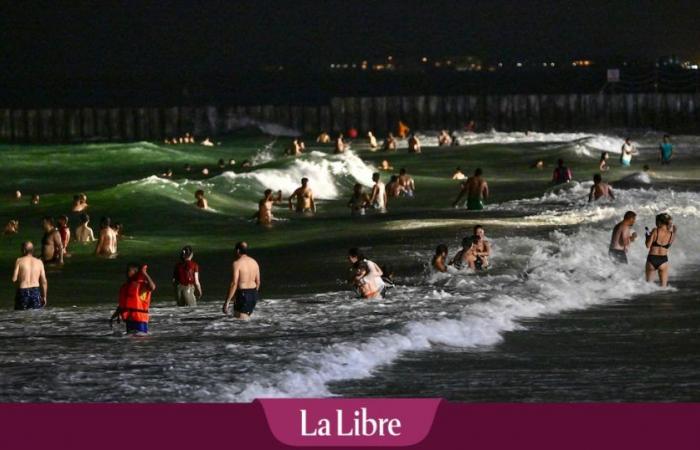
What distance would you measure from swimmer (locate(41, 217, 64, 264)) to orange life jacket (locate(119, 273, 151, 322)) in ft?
31.5

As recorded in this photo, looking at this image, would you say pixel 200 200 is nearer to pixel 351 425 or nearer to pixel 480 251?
pixel 480 251

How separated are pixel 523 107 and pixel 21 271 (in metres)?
66.0

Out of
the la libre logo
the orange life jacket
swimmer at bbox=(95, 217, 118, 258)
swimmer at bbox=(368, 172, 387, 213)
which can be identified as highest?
the la libre logo

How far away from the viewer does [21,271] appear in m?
21.3

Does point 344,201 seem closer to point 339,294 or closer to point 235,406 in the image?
point 339,294

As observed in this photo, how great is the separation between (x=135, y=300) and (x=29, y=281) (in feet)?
11.7

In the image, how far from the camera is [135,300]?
60.2 ft

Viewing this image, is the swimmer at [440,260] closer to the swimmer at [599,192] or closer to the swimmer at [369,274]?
the swimmer at [369,274]

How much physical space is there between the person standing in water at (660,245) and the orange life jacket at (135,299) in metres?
8.28

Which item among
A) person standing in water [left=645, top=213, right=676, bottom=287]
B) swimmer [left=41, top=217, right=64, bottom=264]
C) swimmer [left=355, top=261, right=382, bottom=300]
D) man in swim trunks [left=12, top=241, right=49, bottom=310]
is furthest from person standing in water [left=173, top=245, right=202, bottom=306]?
swimmer [left=41, top=217, right=64, bottom=264]

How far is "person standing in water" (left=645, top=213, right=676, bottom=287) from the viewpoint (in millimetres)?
23156

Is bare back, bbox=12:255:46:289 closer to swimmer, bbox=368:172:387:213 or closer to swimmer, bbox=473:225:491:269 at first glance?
swimmer, bbox=473:225:491:269

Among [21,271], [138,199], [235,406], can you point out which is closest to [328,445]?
[235,406]

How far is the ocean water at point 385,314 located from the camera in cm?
1543
